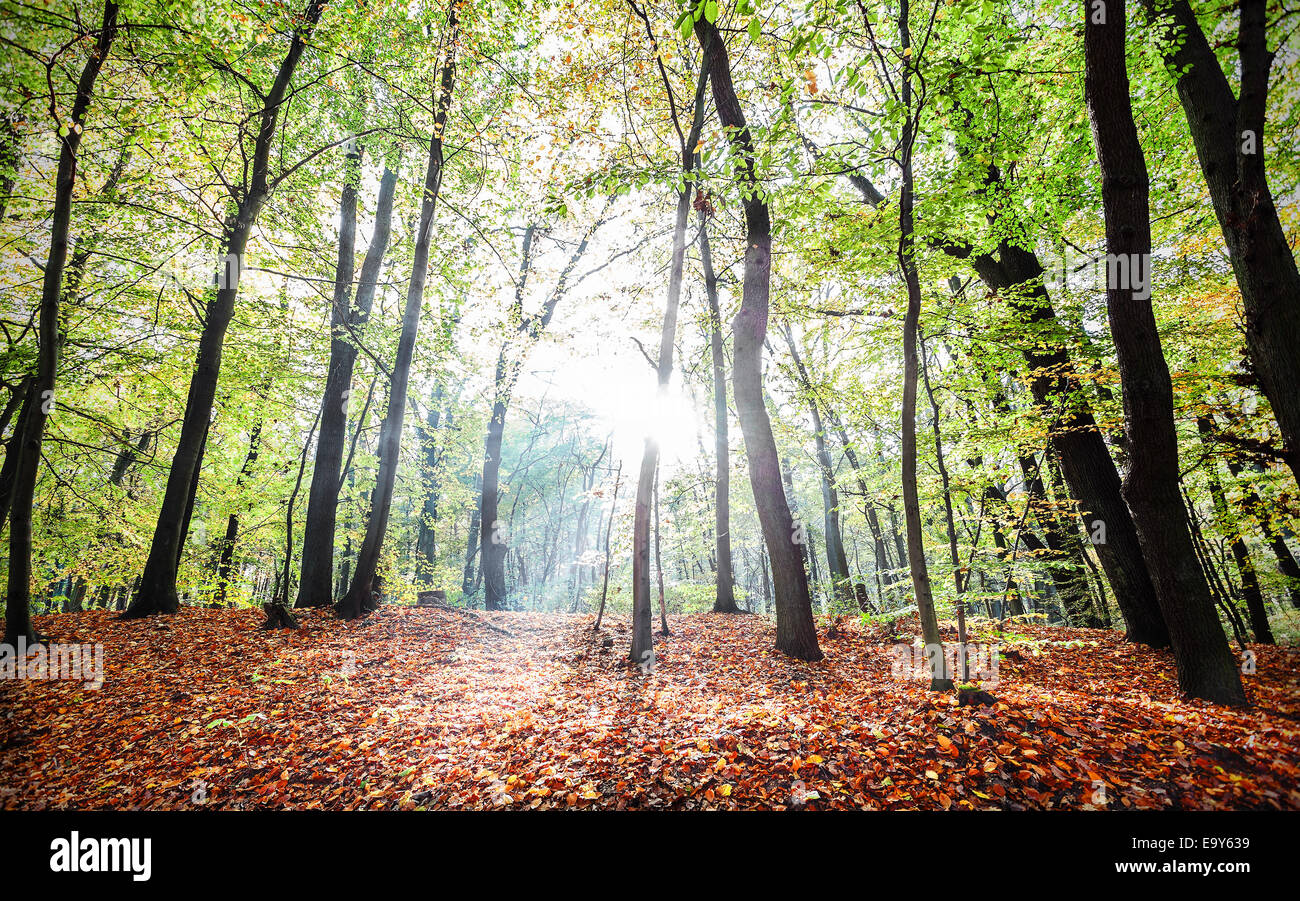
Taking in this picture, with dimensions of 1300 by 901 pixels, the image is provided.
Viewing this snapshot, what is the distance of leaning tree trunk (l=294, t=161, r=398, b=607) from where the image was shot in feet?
30.9

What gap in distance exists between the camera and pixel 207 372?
8430mm

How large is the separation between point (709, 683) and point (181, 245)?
40.6ft

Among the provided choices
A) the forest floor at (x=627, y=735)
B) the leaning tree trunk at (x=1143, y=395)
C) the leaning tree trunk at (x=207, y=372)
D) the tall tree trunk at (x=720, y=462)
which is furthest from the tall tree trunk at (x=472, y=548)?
the leaning tree trunk at (x=1143, y=395)

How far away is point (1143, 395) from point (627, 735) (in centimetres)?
568

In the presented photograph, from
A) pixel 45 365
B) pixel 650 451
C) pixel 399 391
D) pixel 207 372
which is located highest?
pixel 207 372

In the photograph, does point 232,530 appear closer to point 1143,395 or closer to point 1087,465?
point 1143,395

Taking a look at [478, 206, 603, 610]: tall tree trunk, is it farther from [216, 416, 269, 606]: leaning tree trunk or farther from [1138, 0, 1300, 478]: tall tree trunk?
[1138, 0, 1300, 478]: tall tree trunk

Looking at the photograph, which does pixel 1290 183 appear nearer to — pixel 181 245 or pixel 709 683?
pixel 709 683

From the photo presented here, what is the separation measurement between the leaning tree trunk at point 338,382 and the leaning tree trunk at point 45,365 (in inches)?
147

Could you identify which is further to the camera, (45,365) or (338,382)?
(338,382)

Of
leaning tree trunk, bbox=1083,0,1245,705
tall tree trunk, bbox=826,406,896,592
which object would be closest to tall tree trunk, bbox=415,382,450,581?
tall tree trunk, bbox=826,406,896,592

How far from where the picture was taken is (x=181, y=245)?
8.69 meters

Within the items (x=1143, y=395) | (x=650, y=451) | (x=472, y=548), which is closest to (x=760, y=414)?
(x=650, y=451)
